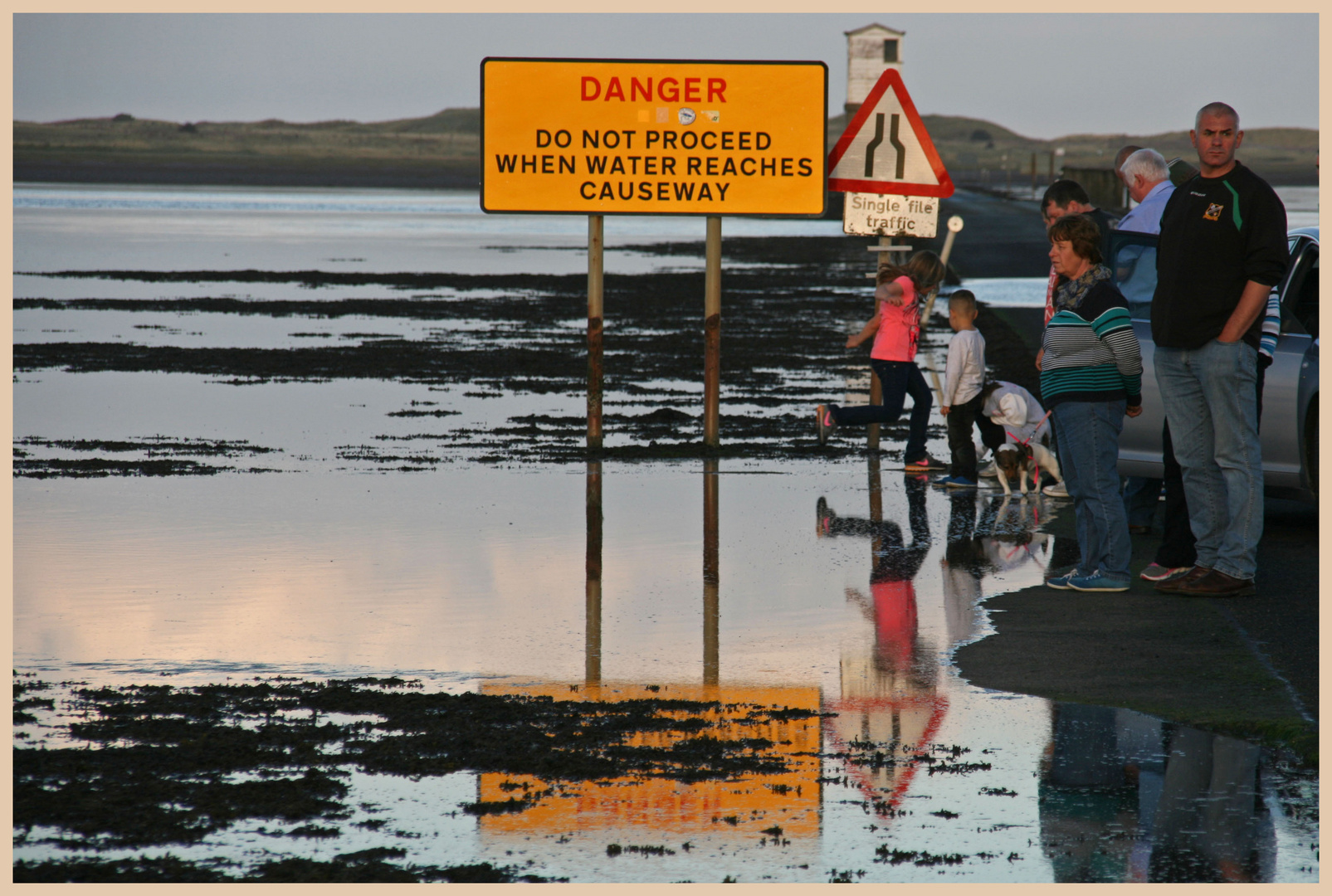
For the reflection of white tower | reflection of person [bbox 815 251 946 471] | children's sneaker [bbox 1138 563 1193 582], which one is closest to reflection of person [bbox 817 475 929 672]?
reflection of person [bbox 815 251 946 471]

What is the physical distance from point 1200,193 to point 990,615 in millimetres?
2057

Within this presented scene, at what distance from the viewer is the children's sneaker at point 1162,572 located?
7.57 m

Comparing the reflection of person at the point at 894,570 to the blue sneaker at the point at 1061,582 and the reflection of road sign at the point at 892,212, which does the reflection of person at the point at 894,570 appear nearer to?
the blue sneaker at the point at 1061,582

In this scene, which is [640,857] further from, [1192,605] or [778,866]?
[1192,605]

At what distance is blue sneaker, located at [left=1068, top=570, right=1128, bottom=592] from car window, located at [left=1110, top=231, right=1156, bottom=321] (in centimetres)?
206

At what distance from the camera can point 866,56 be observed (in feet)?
250

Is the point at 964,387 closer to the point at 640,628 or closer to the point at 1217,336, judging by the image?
the point at 1217,336

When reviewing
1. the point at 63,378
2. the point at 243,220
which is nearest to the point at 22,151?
the point at 243,220

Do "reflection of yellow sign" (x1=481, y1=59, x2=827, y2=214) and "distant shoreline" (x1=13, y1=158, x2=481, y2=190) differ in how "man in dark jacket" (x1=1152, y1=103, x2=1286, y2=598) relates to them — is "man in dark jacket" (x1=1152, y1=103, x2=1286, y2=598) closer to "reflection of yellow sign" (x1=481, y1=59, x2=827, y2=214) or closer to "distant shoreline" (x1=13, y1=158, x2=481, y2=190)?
"reflection of yellow sign" (x1=481, y1=59, x2=827, y2=214)

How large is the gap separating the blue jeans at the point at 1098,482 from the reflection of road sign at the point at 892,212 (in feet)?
14.5

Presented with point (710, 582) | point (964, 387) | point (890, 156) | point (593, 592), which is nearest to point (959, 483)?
point (964, 387)

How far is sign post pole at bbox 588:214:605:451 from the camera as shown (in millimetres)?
11648

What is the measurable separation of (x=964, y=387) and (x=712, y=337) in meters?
2.26

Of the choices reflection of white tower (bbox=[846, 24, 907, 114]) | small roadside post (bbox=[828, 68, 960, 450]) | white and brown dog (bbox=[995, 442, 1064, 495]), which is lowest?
white and brown dog (bbox=[995, 442, 1064, 495])
